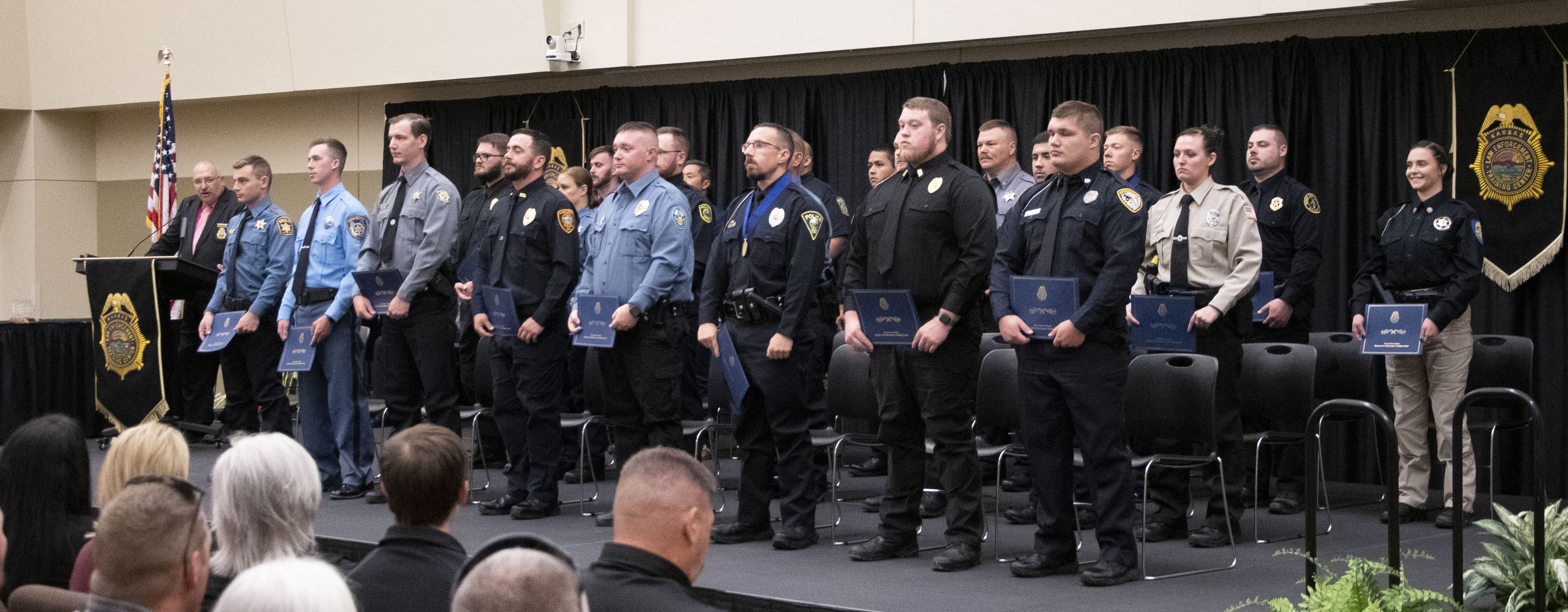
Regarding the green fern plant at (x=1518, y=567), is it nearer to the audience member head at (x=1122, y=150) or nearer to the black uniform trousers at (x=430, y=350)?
the audience member head at (x=1122, y=150)

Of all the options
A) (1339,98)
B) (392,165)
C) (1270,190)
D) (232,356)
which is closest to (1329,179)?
(1339,98)

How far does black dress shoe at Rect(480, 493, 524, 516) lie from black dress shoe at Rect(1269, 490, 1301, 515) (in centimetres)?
339

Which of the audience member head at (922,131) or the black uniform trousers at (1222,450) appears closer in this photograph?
the audience member head at (922,131)

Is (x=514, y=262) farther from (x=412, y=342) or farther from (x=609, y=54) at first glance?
Result: (x=609, y=54)

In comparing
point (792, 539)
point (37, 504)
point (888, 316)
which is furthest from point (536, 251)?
point (37, 504)

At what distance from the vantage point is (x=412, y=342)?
6504 mm

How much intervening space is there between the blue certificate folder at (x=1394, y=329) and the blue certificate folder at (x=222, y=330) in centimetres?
547

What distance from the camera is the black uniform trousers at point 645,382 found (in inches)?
231

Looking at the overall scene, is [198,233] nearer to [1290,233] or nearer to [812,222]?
[812,222]

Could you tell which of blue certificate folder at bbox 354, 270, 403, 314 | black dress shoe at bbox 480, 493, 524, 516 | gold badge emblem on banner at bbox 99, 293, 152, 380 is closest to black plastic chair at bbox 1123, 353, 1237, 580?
black dress shoe at bbox 480, 493, 524, 516

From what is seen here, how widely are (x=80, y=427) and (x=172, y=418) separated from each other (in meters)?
6.62

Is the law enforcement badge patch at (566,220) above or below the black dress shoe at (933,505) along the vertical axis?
above

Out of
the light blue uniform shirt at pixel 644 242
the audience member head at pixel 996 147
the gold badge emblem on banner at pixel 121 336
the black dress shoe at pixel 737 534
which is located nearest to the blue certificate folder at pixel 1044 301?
the black dress shoe at pixel 737 534

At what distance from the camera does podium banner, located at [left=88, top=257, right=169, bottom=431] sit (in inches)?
314
